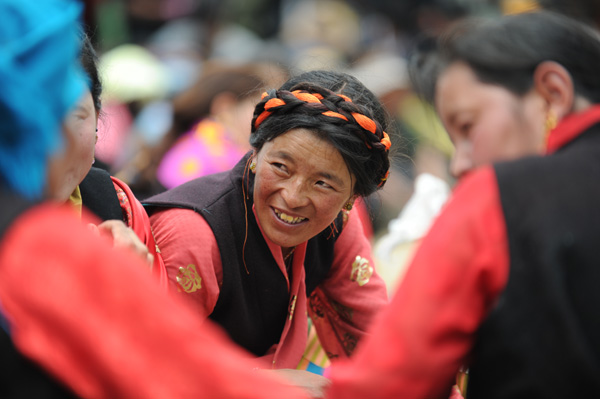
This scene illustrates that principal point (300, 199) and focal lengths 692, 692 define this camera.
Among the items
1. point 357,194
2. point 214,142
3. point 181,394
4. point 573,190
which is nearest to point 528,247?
point 573,190

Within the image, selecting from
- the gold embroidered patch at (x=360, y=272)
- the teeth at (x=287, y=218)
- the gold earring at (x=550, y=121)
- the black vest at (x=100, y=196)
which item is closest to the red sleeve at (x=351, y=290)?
the gold embroidered patch at (x=360, y=272)

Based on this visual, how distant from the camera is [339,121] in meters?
2.07

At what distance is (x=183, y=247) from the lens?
202 centimetres

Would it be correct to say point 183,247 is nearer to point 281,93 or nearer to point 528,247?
point 281,93

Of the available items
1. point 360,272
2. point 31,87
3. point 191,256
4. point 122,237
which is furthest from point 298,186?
point 31,87

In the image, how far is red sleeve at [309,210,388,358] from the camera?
95.7 inches

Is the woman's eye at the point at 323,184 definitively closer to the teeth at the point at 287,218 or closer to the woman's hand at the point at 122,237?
the teeth at the point at 287,218

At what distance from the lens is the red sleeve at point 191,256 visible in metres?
1.99

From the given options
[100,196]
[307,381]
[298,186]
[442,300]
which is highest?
[442,300]

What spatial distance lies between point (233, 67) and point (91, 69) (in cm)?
283

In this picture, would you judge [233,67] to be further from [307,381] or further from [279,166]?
[307,381]

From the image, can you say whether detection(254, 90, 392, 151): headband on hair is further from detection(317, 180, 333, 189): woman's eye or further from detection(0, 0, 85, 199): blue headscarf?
detection(0, 0, 85, 199): blue headscarf

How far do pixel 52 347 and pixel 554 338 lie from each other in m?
0.83

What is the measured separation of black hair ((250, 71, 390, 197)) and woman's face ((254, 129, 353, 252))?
1.0 inches
